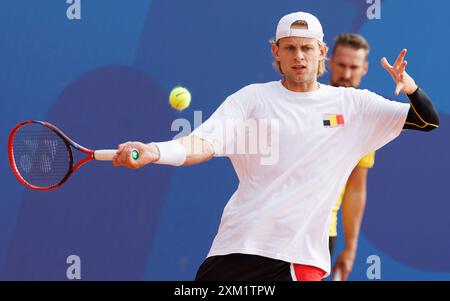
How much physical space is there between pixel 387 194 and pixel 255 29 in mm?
1128

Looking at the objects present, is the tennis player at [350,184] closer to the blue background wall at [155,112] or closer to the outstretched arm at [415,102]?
the blue background wall at [155,112]

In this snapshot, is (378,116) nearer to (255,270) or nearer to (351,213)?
(255,270)

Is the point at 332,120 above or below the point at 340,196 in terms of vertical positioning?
above

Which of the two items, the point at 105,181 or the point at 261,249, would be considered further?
the point at 105,181

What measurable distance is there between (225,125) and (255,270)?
55cm

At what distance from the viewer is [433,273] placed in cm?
513

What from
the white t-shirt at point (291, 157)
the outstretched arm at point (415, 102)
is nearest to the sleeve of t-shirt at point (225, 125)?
the white t-shirt at point (291, 157)

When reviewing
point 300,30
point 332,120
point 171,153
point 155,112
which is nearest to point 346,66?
point 155,112

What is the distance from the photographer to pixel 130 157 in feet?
10.0

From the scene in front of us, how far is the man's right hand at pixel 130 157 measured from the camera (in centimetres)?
306

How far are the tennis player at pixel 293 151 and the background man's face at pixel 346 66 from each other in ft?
3.57

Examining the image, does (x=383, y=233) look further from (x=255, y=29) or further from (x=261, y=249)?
(x=261, y=249)
